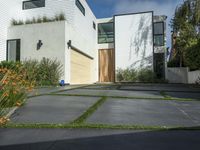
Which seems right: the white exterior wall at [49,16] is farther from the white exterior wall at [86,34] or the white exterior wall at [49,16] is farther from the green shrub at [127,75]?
the green shrub at [127,75]

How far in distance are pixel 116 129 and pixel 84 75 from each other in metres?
14.8

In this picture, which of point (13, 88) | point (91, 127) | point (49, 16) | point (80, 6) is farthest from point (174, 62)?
point (91, 127)

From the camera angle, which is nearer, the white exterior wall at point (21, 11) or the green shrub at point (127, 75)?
the white exterior wall at point (21, 11)

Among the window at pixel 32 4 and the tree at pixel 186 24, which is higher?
the window at pixel 32 4

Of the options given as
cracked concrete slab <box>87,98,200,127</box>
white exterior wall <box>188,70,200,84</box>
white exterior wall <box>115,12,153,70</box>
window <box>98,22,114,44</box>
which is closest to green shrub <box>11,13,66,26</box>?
white exterior wall <box>115,12,153,70</box>

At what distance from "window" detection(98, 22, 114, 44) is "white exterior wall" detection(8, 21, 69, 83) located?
792 cm

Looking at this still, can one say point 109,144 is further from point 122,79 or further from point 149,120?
point 122,79

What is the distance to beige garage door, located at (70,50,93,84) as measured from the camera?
15.2 m

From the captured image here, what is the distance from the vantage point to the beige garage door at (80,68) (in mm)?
15160

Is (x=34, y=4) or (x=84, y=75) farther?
(x=84, y=75)

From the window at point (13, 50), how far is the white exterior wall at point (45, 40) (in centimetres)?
37

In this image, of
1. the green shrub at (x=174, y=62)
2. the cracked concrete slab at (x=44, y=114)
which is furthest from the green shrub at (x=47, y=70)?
the green shrub at (x=174, y=62)

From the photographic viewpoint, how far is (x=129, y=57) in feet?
63.7

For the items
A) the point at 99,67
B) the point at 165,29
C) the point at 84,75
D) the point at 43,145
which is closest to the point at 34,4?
the point at 84,75
